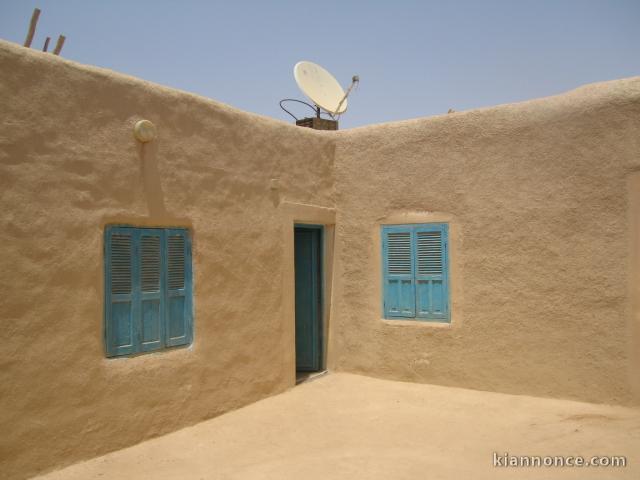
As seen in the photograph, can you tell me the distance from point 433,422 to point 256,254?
2.39 metres

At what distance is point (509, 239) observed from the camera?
6.04m

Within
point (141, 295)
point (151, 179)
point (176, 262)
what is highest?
point (151, 179)

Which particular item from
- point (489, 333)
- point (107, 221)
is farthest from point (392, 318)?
point (107, 221)

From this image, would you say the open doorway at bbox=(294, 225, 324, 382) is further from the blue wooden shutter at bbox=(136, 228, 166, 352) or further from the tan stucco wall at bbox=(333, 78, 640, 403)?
the blue wooden shutter at bbox=(136, 228, 166, 352)

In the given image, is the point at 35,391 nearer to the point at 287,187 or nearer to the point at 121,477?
the point at 121,477

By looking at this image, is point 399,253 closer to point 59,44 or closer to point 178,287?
point 178,287

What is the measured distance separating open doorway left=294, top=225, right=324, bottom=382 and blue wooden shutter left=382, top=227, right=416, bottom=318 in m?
0.88

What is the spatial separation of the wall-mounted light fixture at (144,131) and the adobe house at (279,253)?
0.08 m

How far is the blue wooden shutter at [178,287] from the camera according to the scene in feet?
16.6

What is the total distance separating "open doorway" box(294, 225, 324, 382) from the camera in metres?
7.20

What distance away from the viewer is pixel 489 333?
242 inches

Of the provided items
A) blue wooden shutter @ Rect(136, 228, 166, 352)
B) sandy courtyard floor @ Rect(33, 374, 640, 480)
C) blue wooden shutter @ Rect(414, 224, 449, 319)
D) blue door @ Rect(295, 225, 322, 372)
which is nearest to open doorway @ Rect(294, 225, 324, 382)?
blue door @ Rect(295, 225, 322, 372)

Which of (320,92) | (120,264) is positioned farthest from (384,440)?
(320,92)

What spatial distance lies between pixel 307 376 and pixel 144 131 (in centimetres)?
363
